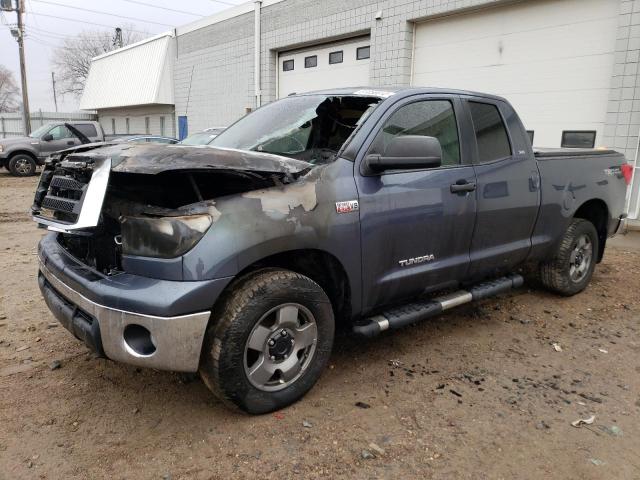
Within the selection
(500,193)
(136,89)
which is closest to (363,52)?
(500,193)

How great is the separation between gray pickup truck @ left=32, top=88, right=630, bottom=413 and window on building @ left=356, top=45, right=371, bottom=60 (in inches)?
349

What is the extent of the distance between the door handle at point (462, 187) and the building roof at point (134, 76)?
2062 centimetres

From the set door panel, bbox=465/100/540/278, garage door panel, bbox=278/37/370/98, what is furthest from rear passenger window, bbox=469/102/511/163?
garage door panel, bbox=278/37/370/98

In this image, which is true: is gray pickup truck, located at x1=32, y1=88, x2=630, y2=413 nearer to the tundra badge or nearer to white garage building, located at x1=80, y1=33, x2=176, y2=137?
the tundra badge

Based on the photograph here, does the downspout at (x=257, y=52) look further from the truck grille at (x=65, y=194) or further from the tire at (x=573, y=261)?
the truck grille at (x=65, y=194)

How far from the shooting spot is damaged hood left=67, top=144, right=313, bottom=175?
2381 mm

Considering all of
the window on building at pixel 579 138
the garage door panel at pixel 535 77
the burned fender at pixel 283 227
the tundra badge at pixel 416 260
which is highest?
the garage door panel at pixel 535 77

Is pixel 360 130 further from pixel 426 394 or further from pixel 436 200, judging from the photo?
pixel 426 394

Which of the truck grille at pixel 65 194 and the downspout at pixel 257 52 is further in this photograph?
the downspout at pixel 257 52

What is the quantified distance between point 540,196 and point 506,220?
554 mm

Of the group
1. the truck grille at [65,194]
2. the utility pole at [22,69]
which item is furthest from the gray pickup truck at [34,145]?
the truck grille at [65,194]

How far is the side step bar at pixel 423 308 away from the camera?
3.24 m

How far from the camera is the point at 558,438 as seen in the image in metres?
2.76

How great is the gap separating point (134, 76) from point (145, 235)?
80.5 ft
